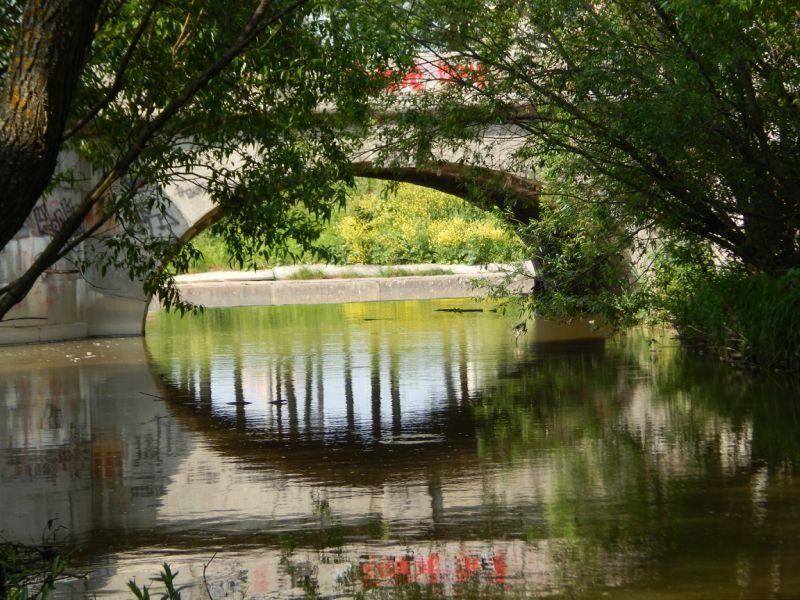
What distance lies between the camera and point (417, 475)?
8.55 metres

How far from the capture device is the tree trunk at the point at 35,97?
4867mm

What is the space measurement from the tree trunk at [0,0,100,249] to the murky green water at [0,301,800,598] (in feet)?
6.56

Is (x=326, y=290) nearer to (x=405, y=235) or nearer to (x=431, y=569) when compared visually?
(x=405, y=235)

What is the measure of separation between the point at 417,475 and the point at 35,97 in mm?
4384

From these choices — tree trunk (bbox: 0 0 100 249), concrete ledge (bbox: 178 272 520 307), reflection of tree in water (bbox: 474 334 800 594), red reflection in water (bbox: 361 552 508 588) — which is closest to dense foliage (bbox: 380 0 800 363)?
reflection of tree in water (bbox: 474 334 800 594)

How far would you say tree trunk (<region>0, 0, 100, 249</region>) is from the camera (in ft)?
16.0

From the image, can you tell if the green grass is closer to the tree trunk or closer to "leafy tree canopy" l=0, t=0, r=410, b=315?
"leafy tree canopy" l=0, t=0, r=410, b=315

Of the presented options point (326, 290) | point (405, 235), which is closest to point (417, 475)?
point (326, 290)

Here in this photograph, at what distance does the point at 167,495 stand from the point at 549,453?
2.76 meters

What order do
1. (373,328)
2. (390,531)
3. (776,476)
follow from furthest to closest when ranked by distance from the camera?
(373,328) < (776,476) < (390,531)

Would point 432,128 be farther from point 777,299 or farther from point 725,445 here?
point 725,445

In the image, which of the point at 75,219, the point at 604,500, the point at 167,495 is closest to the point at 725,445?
the point at 604,500

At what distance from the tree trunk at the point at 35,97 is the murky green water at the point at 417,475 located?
1999mm

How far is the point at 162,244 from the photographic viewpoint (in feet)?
26.9
